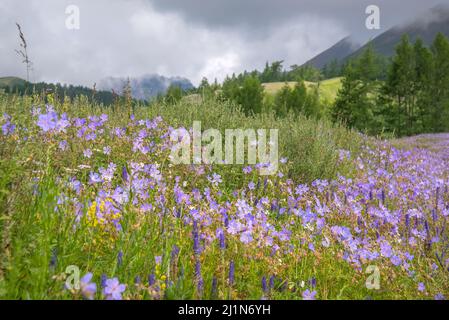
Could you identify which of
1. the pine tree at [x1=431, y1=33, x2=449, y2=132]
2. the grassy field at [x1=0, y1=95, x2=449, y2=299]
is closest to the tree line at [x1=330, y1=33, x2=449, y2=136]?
the pine tree at [x1=431, y1=33, x2=449, y2=132]

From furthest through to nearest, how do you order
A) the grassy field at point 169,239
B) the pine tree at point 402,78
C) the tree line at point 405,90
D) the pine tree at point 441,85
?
the pine tree at point 402,78 < the tree line at point 405,90 < the pine tree at point 441,85 < the grassy field at point 169,239

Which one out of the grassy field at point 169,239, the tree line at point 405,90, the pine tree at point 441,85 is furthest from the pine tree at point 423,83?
the grassy field at point 169,239

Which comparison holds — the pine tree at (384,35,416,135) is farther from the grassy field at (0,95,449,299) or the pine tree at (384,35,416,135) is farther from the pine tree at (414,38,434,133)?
the grassy field at (0,95,449,299)

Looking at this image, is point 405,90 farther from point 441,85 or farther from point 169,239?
point 169,239

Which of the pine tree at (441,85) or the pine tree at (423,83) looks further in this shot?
the pine tree at (423,83)

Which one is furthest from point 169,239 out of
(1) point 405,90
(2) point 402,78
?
(1) point 405,90

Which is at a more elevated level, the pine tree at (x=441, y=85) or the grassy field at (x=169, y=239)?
the pine tree at (x=441, y=85)

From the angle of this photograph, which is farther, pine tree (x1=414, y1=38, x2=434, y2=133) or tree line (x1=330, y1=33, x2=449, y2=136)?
pine tree (x1=414, y1=38, x2=434, y2=133)

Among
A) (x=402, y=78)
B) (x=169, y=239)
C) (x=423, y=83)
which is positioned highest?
(x=402, y=78)

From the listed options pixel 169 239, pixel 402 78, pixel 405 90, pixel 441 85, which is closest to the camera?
pixel 169 239

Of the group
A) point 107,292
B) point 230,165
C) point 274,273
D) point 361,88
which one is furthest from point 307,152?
point 361,88

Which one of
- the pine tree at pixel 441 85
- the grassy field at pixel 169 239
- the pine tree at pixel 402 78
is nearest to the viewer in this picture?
the grassy field at pixel 169 239

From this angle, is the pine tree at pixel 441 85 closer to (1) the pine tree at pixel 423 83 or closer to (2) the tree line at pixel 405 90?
(2) the tree line at pixel 405 90
